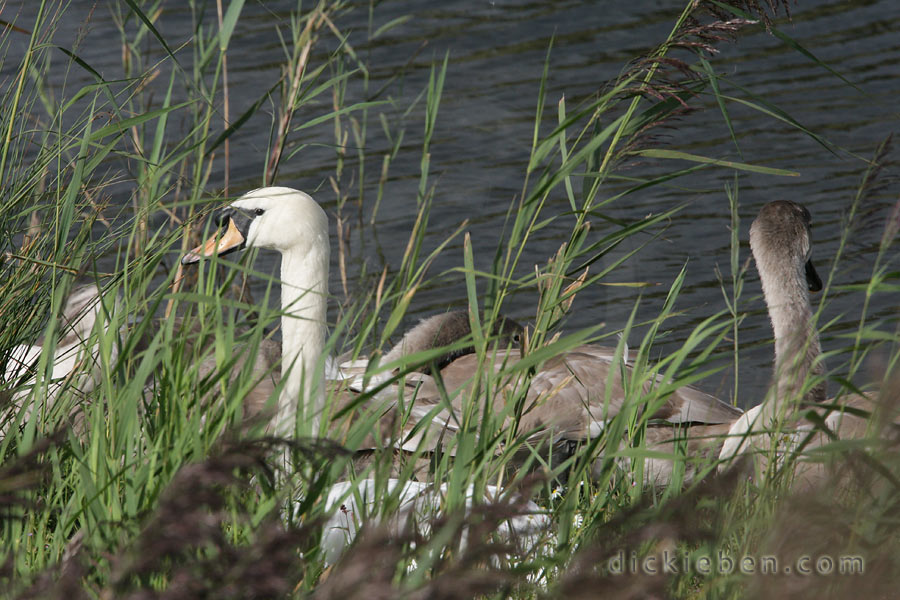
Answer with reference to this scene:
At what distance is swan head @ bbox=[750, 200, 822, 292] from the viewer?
5.20 meters

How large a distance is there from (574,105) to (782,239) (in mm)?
3589

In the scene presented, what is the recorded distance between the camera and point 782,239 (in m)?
5.23

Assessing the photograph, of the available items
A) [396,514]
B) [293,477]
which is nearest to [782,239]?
[293,477]

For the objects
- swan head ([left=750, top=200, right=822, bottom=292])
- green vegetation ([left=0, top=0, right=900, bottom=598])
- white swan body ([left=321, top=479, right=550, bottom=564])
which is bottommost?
swan head ([left=750, top=200, right=822, bottom=292])

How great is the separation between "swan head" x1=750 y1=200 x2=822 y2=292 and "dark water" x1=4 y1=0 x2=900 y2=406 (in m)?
0.75

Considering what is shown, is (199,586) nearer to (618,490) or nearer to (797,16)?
(618,490)

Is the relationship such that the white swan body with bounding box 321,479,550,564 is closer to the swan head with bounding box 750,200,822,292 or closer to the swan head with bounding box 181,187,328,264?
the swan head with bounding box 181,187,328,264

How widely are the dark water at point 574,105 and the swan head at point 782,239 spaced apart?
0.75 m

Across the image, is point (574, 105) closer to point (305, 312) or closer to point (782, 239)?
point (782, 239)

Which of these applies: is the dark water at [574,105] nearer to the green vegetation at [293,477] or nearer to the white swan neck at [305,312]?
the white swan neck at [305,312]

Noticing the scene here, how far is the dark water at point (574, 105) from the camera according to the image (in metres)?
6.77

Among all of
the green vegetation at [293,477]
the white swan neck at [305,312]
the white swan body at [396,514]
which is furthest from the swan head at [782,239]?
the white swan body at [396,514]

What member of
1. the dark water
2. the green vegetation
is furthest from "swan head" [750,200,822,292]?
the green vegetation

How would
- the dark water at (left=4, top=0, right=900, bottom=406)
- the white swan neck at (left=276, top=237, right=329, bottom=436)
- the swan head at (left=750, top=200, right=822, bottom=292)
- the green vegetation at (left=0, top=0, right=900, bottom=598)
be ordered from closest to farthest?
the green vegetation at (left=0, top=0, right=900, bottom=598) < the white swan neck at (left=276, top=237, right=329, bottom=436) < the swan head at (left=750, top=200, right=822, bottom=292) < the dark water at (left=4, top=0, right=900, bottom=406)
